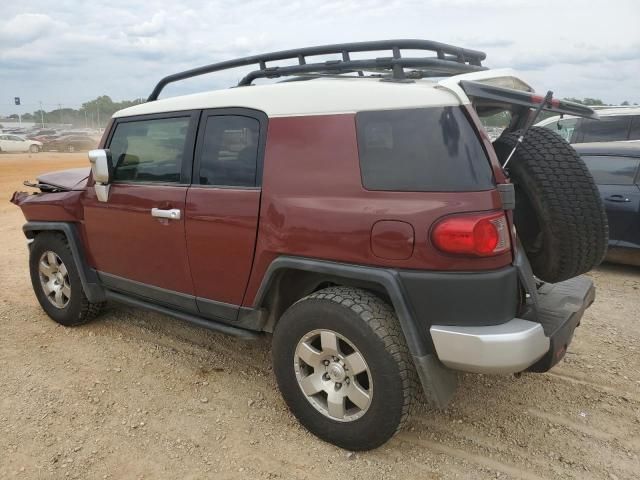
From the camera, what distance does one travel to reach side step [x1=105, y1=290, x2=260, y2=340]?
3.11 metres

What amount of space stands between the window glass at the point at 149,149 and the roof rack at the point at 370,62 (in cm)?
50

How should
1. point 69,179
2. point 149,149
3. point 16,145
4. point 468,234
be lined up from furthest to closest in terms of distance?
point 16,145, point 69,179, point 149,149, point 468,234

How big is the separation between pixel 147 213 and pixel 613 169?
5.23 metres

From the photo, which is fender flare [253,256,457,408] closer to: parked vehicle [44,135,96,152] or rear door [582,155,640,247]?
rear door [582,155,640,247]

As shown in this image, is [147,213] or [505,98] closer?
[505,98]

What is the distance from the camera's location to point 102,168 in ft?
11.7

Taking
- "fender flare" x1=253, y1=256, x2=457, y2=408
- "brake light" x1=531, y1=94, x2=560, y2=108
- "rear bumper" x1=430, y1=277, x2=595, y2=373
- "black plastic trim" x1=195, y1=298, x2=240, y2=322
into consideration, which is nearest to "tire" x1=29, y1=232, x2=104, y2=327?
"black plastic trim" x1=195, y1=298, x2=240, y2=322

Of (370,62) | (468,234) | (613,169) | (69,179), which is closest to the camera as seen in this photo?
(468,234)

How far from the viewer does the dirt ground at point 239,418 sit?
2602 mm

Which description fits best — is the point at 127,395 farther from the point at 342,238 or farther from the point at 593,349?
the point at 593,349

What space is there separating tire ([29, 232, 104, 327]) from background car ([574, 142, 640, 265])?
5339 mm

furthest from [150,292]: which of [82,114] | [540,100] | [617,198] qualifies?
[82,114]

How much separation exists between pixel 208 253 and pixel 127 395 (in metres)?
1.07

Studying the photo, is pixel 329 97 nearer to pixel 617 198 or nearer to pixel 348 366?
pixel 348 366
